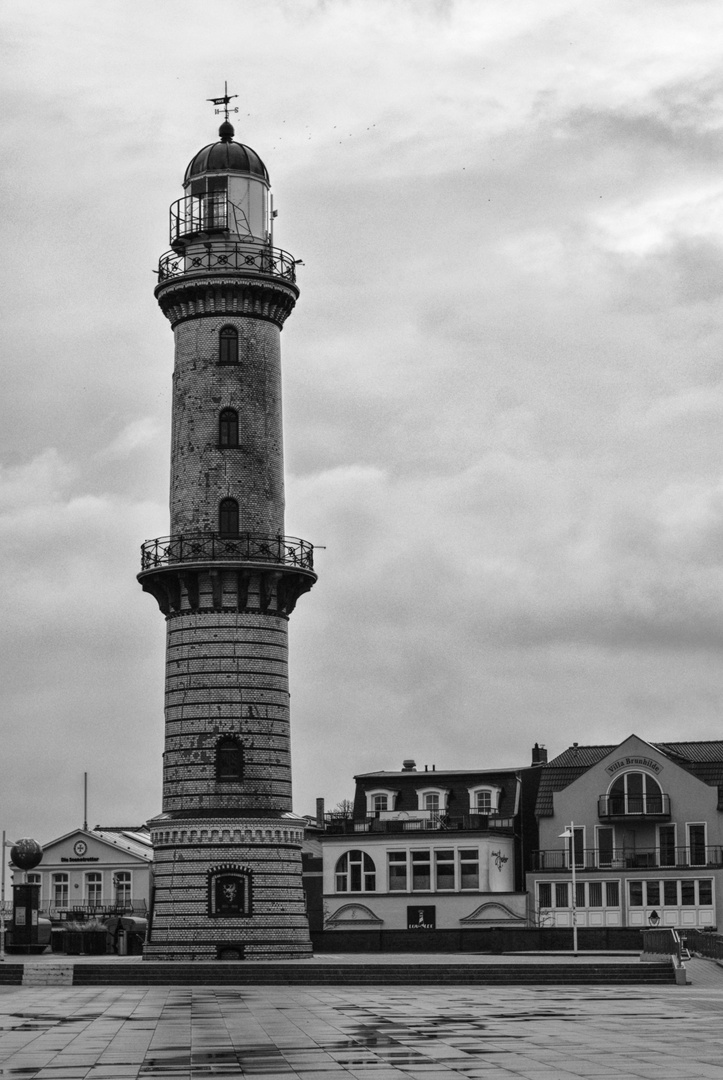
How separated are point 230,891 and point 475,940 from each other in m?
11.0

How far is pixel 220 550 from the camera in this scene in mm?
57969

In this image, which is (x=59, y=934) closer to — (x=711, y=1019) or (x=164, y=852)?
(x=164, y=852)

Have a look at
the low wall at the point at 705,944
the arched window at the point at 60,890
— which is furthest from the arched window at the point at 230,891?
the arched window at the point at 60,890

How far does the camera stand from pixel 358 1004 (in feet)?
129

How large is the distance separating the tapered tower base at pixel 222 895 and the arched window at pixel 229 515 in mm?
9883

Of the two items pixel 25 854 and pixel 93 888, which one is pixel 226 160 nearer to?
pixel 25 854

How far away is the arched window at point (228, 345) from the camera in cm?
6016

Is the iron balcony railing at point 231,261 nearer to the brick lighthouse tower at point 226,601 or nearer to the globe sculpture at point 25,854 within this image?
the brick lighthouse tower at point 226,601

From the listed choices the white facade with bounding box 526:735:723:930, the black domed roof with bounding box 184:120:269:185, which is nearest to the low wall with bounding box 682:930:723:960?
the white facade with bounding box 526:735:723:930

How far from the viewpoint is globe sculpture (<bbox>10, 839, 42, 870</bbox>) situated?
65.9 metres

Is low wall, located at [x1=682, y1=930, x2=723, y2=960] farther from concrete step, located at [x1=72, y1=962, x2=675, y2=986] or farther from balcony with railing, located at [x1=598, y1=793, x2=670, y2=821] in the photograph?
balcony with railing, located at [x1=598, y1=793, x2=670, y2=821]

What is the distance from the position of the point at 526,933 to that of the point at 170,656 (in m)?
16.3

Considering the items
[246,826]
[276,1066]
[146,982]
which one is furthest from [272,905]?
[276,1066]

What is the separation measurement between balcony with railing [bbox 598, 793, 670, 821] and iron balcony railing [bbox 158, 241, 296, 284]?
2576 cm
